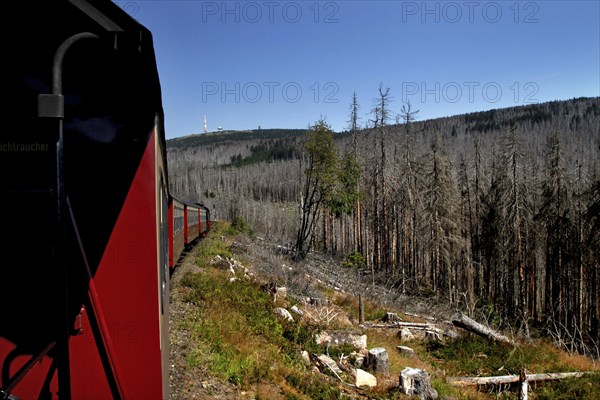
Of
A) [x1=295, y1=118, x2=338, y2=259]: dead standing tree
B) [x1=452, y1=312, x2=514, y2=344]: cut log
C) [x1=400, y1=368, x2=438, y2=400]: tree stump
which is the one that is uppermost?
[x1=295, y1=118, x2=338, y2=259]: dead standing tree

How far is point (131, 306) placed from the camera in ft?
10.8

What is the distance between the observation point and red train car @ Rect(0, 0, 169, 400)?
3.04 m

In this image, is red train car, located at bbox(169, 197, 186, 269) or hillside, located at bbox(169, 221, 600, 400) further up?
red train car, located at bbox(169, 197, 186, 269)

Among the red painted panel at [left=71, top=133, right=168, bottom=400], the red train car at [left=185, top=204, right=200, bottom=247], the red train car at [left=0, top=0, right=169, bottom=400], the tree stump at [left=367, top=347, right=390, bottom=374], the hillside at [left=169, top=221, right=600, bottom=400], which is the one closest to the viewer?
the red train car at [left=0, top=0, right=169, bottom=400]

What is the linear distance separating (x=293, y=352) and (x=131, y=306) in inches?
226

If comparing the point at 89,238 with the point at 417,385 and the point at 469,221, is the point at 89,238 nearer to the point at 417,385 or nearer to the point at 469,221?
the point at 417,385

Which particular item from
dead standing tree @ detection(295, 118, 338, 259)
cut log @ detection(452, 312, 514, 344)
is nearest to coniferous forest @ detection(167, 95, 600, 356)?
dead standing tree @ detection(295, 118, 338, 259)

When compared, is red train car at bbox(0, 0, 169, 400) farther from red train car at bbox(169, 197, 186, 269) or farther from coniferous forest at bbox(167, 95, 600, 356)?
coniferous forest at bbox(167, 95, 600, 356)

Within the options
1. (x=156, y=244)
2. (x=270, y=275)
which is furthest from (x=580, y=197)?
(x=156, y=244)

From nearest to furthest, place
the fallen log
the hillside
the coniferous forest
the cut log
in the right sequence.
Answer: the hillside
the fallen log
the cut log
the coniferous forest

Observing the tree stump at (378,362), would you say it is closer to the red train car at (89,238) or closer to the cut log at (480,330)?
the cut log at (480,330)

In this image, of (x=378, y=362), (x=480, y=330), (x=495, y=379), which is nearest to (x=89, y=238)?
(x=378, y=362)

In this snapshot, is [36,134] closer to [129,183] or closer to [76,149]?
[76,149]

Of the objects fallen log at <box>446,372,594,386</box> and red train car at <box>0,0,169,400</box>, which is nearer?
red train car at <box>0,0,169,400</box>
